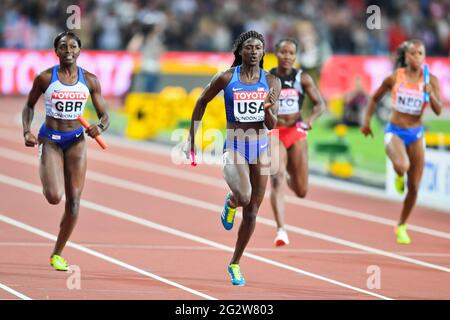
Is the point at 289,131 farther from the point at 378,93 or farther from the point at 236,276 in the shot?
the point at 236,276

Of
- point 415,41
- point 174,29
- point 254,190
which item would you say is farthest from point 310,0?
point 254,190

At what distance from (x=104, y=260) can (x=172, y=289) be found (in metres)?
1.82

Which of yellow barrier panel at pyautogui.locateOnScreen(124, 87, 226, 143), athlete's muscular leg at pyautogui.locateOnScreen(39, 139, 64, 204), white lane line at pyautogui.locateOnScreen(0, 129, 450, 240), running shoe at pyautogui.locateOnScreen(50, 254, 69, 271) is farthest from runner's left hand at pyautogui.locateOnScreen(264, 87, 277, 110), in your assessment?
yellow barrier panel at pyautogui.locateOnScreen(124, 87, 226, 143)

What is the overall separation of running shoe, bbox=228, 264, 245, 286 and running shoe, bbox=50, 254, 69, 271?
155 cm

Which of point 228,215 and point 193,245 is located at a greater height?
point 228,215

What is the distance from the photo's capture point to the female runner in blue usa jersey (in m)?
11.0

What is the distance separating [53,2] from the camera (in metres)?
33.8

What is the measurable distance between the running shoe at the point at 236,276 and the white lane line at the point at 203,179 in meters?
4.35

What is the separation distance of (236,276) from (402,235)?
3.63 metres

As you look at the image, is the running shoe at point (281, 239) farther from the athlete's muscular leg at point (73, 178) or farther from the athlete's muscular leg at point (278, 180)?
the athlete's muscular leg at point (73, 178)

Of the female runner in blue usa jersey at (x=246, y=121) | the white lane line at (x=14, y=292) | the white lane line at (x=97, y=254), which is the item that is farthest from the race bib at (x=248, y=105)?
the white lane line at (x=14, y=292)

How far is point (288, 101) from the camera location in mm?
13891

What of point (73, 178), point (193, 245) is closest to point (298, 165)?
point (193, 245)
